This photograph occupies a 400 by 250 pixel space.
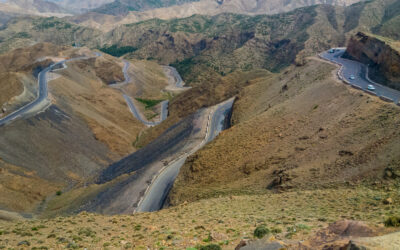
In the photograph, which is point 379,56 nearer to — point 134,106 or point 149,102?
point 134,106

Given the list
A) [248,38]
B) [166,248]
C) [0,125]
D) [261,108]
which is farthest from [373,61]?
[248,38]

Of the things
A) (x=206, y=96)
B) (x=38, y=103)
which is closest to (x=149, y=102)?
(x=206, y=96)

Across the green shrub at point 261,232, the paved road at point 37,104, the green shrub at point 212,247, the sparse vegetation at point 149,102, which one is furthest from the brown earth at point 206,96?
the green shrub at point 212,247

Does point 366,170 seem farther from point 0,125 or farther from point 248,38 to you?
point 248,38

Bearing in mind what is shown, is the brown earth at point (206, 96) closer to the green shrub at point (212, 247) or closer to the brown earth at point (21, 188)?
the brown earth at point (21, 188)

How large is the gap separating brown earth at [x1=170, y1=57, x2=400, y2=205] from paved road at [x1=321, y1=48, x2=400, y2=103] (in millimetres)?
2612

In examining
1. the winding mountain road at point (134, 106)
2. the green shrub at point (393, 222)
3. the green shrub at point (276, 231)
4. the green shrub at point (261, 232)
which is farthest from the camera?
the winding mountain road at point (134, 106)

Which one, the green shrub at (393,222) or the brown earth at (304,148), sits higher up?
the green shrub at (393,222)

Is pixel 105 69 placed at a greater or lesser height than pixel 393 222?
lesser

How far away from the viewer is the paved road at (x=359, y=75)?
34.4m

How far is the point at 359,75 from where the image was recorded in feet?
146

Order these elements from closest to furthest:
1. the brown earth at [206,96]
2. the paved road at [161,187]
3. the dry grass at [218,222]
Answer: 1. the dry grass at [218,222]
2. the paved road at [161,187]
3. the brown earth at [206,96]

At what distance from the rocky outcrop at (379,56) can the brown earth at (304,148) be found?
21.0ft

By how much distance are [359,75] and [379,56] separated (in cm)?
492
